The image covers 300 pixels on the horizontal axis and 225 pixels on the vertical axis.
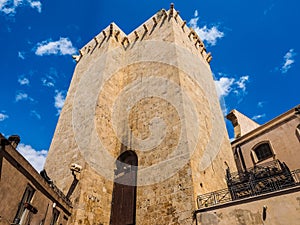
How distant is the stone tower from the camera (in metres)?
9.96

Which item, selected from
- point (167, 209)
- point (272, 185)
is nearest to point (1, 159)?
point (167, 209)

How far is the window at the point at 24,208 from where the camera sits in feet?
21.9

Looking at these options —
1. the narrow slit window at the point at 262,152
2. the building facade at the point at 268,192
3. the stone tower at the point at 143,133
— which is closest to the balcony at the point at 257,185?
the building facade at the point at 268,192

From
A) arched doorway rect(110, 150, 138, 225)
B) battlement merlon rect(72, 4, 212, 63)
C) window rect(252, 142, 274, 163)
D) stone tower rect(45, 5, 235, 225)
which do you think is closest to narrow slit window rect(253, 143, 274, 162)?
window rect(252, 142, 274, 163)

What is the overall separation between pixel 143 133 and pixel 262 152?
7.88 m

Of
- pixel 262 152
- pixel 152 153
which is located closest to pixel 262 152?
pixel 262 152

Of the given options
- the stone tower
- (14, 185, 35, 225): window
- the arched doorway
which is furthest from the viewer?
the arched doorway

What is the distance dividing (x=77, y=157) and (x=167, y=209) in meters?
5.39

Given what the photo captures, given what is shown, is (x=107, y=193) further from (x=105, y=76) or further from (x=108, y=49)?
(x=108, y=49)

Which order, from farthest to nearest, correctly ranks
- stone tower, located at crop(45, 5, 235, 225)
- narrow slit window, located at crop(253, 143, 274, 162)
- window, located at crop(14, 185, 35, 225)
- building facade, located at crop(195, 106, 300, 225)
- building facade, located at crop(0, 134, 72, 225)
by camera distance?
narrow slit window, located at crop(253, 143, 274, 162), stone tower, located at crop(45, 5, 235, 225), building facade, located at crop(195, 106, 300, 225), window, located at crop(14, 185, 35, 225), building facade, located at crop(0, 134, 72, 225)

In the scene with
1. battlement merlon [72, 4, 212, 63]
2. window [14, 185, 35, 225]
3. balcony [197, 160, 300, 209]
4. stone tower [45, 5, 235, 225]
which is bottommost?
window [14, 185, 35, 225]

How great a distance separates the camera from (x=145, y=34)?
18.8 meters

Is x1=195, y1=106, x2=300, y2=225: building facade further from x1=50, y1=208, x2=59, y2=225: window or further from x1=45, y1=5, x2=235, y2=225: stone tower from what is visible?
x1=50, y1=208, x2=59, y2=225: window

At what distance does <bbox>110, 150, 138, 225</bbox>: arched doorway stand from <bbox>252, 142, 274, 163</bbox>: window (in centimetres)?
809
